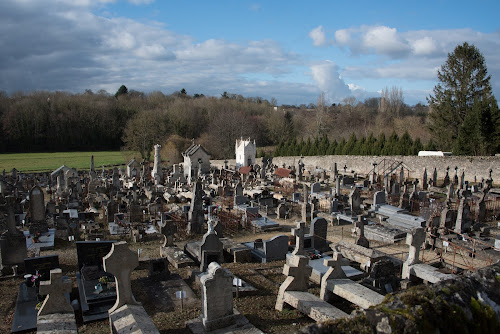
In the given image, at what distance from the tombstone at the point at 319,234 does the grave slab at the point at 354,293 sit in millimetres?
5330

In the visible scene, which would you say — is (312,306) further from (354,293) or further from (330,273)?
(330,273)

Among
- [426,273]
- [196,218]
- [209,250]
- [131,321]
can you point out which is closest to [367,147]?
[196,218]

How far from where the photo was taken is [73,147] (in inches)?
2931

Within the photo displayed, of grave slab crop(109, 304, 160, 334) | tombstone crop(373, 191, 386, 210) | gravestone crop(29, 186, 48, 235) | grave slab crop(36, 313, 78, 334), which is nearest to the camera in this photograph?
grave slab crop(109, 304, 160, 334)

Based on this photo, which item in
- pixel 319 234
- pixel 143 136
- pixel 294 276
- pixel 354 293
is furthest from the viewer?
pixel 143 136

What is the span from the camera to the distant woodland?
2307 inches

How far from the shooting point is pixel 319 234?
1385 cm

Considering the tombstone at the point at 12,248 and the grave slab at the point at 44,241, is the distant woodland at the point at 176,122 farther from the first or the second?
the tombstone at the point at 12,248

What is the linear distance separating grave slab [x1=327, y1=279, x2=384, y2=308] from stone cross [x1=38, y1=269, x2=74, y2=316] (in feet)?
17.8

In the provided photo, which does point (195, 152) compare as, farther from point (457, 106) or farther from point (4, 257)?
point (457, 106)

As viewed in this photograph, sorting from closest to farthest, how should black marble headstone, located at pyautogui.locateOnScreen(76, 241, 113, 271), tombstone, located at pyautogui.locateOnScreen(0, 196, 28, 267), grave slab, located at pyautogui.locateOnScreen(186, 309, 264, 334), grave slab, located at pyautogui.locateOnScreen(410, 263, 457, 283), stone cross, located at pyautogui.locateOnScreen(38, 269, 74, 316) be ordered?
grave slab, located at pyautogui.locateOnScreen(186, 309, 264, 334)
stone cross, located at pyautogui.locateOnScreen(38, 269, 74, 316)
grave slab, located at pyautogui.locateOnScreen(410, 263, 457, 283)
black marble headstone, located at pyautogui.locateOnScreen(76, 241, 113, 271)
tombstone, located at pyautogui.locateOnScreen(0, 196, 28, 267)

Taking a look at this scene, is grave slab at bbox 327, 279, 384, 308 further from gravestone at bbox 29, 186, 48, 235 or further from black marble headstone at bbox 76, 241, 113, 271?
gravestone at bbox 29, 186, 48, 235

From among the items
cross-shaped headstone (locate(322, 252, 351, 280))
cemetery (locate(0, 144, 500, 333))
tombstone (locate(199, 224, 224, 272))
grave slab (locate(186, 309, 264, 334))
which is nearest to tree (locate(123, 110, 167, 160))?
cemetery (locate(0, 144, 500, 333))

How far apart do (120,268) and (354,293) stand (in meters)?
4.73
